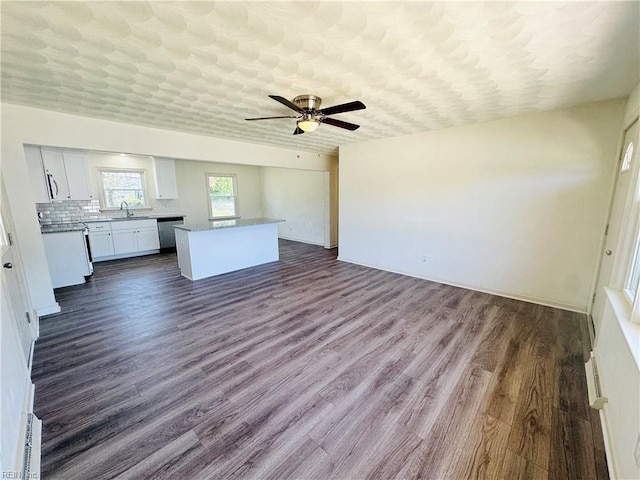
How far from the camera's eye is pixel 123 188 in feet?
19.6

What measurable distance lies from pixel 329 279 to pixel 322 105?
277 cm

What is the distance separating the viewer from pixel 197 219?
7293 millimetres

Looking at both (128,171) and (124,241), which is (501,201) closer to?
(124,241)

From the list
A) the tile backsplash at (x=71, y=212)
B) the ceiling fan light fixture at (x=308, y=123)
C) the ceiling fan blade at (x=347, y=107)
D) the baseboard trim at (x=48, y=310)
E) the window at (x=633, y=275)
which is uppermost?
the ceiling fan blade at (x=347, y=107)

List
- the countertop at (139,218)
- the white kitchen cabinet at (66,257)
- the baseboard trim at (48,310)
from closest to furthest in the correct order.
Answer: the baseboard trim at (48,310)
the white kitchen cabinet at (66,257)
the countertop at (139,218)

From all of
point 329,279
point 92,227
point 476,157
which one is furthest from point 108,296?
point 476,157

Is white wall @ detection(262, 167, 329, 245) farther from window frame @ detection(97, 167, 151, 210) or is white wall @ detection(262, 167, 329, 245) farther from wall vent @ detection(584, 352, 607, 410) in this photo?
wall vent @ detection(584, 352, 607, 410)

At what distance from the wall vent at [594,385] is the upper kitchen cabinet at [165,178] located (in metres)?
7.74

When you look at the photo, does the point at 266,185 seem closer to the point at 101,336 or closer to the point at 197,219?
the point at 197,219

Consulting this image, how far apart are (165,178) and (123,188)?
92 cm

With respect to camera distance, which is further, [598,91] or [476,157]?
[476,157]

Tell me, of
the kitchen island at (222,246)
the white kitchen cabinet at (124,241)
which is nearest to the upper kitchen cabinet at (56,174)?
the white kitchen cabinet at (124,241)

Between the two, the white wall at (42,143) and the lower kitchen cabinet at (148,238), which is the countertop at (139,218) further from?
the white wall at (42,143)

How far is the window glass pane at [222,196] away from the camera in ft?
24.8
